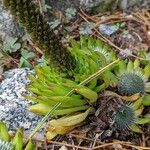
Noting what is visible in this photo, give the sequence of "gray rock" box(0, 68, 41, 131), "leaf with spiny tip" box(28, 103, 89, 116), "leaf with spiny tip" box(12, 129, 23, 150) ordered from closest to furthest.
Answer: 1. "leaf with spiny tip" box(12, 129, 23, 150)
2. "leaf with spiny tip" box(28, 103, 89, 116)
3. "gray rock" box(0, 68, 41, 131)

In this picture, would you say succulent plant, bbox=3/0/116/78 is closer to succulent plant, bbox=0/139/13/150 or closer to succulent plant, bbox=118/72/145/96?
succulent plant, bbox=118/72/145/96

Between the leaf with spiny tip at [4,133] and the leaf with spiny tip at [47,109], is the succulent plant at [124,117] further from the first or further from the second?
the leaf with spiny tip at [4,133]

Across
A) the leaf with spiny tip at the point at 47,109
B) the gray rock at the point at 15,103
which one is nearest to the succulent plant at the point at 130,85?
the leaf with spiny tip at the point at 47,109

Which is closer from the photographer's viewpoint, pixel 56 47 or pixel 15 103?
pixel 56 47

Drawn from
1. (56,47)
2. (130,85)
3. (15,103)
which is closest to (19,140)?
(15,103)

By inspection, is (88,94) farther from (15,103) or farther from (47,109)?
(15,103)

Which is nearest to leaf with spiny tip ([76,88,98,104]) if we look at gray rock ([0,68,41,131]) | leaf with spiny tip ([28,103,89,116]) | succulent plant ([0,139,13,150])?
leaf with spiny tip ([28,103,89,116])
